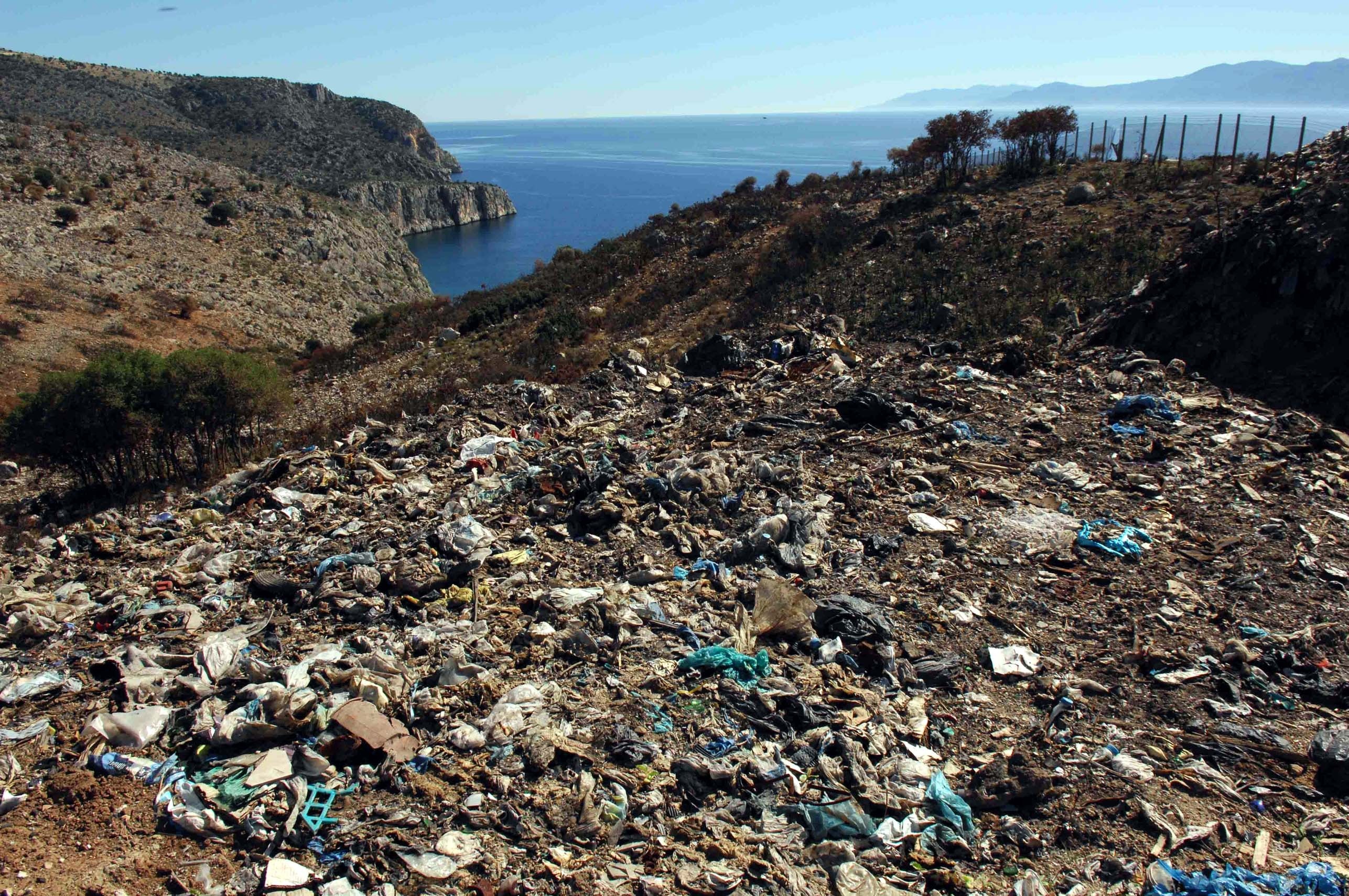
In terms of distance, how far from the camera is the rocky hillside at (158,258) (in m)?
24.5

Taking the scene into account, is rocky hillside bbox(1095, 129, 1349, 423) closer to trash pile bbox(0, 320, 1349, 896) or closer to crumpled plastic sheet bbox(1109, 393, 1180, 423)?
trash pile bbox(0, 320, 1349, 896)

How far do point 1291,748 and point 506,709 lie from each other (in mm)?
4716

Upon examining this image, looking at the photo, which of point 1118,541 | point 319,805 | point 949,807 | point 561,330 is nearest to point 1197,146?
point 561,330

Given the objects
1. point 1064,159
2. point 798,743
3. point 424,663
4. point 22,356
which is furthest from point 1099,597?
point 22,356

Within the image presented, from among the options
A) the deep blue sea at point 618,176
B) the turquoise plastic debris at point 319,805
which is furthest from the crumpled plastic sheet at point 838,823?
the deep blue sea at point 618,176

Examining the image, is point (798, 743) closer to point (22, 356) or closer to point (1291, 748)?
point (1291, 748)

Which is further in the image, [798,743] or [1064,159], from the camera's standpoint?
[1064,159]

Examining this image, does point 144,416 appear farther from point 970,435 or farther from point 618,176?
point 618,176

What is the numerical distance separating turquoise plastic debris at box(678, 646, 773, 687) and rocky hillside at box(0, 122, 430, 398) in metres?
22.1

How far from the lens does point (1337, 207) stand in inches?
407

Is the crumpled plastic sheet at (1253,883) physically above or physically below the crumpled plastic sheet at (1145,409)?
below

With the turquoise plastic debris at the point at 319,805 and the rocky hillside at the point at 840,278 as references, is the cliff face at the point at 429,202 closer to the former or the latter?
the rocky hillside at the point at 840,278

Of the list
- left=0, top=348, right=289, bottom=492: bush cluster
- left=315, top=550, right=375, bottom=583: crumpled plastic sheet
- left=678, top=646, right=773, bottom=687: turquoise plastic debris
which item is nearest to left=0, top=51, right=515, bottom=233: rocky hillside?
left=0, top=348, right=289, bottom=492: bush cluster

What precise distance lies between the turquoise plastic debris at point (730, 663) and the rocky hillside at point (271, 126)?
5364 cm
